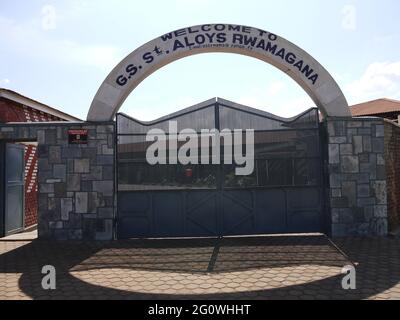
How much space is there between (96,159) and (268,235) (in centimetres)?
441

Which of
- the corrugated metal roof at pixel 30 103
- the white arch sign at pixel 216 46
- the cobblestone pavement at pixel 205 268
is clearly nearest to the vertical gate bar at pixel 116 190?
the cobblestone pavement at pixel 205 268

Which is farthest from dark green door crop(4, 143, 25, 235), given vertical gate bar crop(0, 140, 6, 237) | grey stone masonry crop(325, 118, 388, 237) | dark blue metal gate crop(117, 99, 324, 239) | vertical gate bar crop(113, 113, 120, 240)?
grey stone masonry crop(325, 118, 388, 237)

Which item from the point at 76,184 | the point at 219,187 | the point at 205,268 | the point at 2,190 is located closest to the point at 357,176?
the point at 219,187

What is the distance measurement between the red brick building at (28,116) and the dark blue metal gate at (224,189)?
10.8 ft

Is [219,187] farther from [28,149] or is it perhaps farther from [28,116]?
[28,116]

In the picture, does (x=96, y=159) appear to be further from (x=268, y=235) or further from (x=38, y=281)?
(x=268, y=235)

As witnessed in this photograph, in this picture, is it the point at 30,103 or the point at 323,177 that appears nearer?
the point at 323,177

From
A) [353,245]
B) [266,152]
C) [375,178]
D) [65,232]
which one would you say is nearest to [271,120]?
[266,152]

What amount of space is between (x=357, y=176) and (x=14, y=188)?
336 inches

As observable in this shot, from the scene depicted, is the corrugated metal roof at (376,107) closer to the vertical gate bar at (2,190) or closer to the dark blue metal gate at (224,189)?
the dark blue metal gate at (224,189)

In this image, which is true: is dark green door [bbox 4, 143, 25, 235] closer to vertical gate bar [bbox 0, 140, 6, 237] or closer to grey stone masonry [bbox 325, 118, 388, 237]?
vertical gate bar [bbox 0, 140, 6, 237]

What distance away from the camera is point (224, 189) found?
795 cm

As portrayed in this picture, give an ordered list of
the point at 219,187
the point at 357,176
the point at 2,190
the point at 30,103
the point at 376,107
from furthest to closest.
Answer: the point at 376,107, the point at 30,103, the point at 2,190, the point at 219,187, the point at 357,176

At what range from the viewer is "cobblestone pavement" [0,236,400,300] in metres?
4.39
